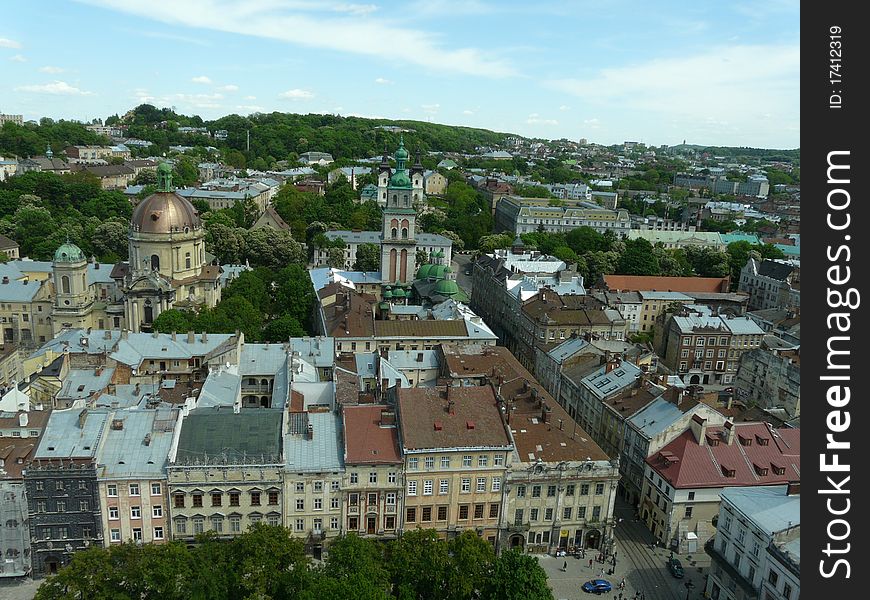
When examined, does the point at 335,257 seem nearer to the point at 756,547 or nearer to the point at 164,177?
the point at 164,177

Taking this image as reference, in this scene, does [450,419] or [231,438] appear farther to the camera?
[450,419]

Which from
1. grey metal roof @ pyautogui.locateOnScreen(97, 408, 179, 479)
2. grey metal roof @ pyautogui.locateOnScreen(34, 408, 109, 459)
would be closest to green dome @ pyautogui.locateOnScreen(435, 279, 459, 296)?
grey metal roof @ pyautogui.locateOnScreen(97, 408, 179, 479)

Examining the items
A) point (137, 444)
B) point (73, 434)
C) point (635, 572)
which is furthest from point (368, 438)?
point (635, 572)

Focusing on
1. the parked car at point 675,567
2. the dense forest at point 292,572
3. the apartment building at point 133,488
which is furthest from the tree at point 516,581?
the apartment building at point 133,488

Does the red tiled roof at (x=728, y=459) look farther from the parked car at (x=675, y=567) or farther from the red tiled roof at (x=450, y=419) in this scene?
the red tiled roof at (x=450, y=419)

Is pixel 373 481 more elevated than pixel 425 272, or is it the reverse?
pixel 425 272

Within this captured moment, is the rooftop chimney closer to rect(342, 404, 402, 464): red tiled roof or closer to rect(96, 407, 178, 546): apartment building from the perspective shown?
rect(342, 404, 402, 464): red tiled roof
